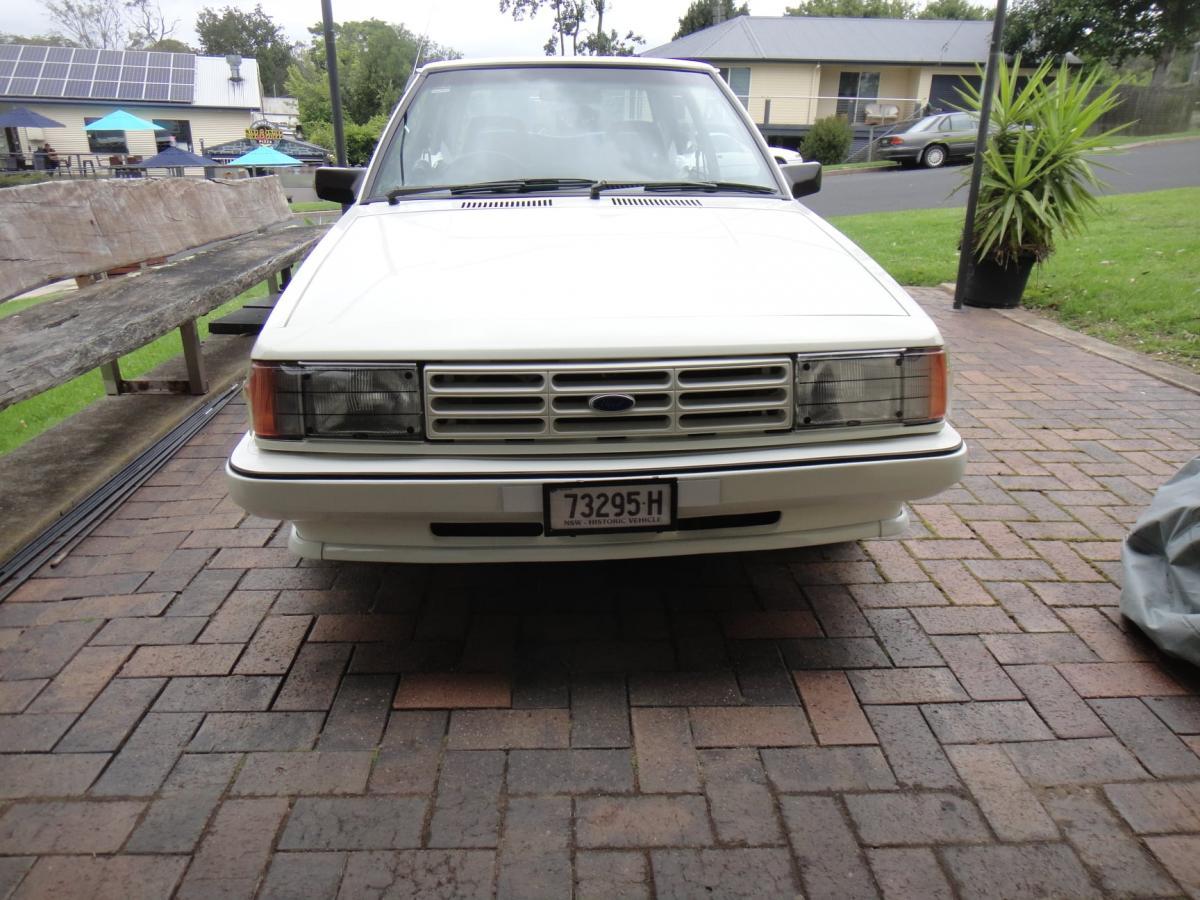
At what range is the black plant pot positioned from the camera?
779 centimetres

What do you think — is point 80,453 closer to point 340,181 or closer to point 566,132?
point 340,181

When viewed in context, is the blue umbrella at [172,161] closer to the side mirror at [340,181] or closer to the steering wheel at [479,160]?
the side mirror at [340,181]

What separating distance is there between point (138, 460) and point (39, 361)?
0.96 m

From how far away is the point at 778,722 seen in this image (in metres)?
2.47

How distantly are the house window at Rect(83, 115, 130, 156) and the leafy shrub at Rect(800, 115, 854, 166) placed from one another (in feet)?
121

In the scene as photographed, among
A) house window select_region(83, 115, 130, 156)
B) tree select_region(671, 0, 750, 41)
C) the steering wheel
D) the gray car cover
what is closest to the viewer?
the gray car cover

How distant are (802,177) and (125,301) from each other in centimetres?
347

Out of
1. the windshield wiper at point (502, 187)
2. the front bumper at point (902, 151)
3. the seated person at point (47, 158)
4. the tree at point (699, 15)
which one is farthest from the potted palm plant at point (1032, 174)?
the tree at point (699, 15)

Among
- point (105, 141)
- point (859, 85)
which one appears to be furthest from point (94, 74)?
point (859, 85)

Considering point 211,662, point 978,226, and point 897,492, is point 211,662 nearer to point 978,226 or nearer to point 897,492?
point 897,492

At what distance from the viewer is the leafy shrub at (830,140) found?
1114 inches

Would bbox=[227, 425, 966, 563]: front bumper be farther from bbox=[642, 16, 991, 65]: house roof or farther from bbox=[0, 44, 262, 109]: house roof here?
bbox=[0, 44, 262, 109]: house roof

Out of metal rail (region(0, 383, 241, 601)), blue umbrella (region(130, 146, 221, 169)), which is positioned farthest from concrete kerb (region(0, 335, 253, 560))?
blue umbrella (region(130, 146, 221, 169))

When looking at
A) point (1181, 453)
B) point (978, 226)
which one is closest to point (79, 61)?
point (978, 226)
